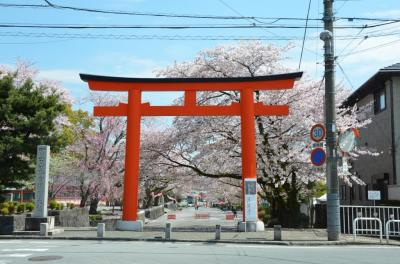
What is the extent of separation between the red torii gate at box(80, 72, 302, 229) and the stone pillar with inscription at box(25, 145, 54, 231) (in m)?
2.88

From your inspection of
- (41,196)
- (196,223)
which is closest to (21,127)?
(41,196)

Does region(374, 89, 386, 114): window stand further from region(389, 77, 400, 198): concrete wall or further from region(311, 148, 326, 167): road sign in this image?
region(311, 148, 326, 167): road sign

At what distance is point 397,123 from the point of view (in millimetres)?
22625

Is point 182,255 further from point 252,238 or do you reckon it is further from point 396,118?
point 396,118

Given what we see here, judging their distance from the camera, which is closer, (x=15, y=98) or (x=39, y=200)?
(x=39, y=200)

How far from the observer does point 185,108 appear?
19.6m

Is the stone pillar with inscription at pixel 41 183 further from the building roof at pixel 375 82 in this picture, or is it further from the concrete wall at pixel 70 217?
the building roof at pixel 375 82

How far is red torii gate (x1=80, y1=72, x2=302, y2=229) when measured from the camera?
19.0 m

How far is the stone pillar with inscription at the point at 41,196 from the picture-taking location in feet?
60.2

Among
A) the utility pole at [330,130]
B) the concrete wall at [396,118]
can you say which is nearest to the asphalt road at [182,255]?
the utility pole at [330,130]

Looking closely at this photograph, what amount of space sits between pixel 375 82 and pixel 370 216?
31.5 feet

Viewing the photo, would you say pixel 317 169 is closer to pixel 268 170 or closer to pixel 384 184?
pixel 268 170

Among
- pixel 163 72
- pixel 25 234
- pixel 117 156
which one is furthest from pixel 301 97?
pixel 117 156

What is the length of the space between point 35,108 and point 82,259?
1202cm
